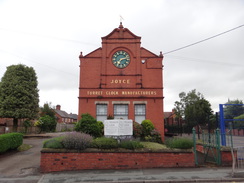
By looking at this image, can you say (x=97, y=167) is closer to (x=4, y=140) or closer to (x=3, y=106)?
(x=4, y=140)

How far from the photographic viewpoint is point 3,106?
25.4 m

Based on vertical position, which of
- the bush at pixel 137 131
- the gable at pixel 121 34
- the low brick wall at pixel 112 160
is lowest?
the low brick wall at pixel 112 160

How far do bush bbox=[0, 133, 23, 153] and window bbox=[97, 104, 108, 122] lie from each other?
21.6 ft

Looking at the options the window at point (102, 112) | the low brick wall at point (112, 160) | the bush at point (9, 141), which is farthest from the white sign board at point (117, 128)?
the bush at point (9, 141)

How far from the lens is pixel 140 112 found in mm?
18266

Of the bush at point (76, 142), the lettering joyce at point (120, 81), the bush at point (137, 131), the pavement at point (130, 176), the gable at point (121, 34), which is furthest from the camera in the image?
the gable at point (121, 34)

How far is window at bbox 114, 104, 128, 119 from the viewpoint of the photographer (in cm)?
1811

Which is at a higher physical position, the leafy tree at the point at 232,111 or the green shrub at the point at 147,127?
the leafy tree at the point at 232,111

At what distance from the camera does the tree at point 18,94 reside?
25.7 metres

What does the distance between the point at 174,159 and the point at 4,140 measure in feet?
37.1

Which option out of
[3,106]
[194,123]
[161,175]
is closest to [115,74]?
[194,123]

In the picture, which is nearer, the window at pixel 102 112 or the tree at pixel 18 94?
the window at pixel 102 112

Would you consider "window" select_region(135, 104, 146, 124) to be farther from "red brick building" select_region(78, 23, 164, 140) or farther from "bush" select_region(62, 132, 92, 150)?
"bush" select_region(62, 132, 92, 150)

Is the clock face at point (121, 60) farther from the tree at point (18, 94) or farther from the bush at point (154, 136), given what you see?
the tree at point (18, 94)
